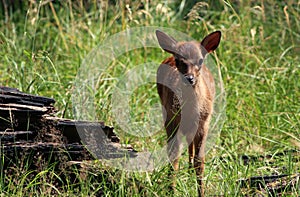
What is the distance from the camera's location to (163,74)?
5.48 meters

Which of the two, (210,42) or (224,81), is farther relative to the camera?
(224,81)

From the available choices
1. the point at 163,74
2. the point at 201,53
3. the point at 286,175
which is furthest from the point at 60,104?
the point at 286,175

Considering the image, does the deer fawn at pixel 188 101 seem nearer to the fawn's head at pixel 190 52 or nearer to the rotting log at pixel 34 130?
the fawn's head at pixel 190 52

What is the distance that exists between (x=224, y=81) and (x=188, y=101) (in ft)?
5.36

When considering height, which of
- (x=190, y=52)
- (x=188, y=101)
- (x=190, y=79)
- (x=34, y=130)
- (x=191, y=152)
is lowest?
(x=191, y=152)

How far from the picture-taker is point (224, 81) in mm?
6660

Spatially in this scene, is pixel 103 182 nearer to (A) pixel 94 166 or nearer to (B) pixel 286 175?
(A) pixel 94 166

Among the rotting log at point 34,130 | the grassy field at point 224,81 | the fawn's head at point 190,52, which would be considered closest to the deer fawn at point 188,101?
the fawn's head at point 190,52

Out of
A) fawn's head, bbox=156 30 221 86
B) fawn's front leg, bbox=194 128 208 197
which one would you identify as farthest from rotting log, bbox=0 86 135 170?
fawn's head, bbox=156 30 221 86

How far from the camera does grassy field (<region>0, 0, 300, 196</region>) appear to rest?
4574 millimetres

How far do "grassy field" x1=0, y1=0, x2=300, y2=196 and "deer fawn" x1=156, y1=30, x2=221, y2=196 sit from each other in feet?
0.56

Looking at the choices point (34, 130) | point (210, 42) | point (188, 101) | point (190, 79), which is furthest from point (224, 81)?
point (34, 130)

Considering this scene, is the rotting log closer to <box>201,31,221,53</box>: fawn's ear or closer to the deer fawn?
the deer fawn

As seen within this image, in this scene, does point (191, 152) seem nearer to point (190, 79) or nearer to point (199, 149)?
point (199, 149)
